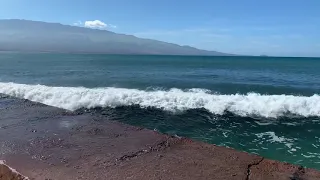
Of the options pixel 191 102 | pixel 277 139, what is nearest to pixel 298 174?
pixel 277 139

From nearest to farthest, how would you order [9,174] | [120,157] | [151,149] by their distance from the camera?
[9,174] → [120,157] → [151,149]

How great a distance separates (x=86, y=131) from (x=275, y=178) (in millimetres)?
3169

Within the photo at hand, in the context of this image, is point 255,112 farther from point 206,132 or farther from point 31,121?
point 31,121

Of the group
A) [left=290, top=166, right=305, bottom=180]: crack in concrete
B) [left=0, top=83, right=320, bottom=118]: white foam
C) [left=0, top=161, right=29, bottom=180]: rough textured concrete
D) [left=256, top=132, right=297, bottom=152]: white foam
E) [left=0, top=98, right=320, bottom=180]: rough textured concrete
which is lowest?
[left=256, top=132, right=297, bottom=152]: white foam

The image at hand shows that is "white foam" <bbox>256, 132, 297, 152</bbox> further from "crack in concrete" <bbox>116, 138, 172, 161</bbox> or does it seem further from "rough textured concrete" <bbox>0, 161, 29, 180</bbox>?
"rough textured concrete" <bbox>0, 161, 29, 180</bbox>

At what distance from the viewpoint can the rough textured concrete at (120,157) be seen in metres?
3.37

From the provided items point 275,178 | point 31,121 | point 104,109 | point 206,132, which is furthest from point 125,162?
point 104,109

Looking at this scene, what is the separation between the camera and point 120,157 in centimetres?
385

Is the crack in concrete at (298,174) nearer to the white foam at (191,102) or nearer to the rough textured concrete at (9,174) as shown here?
the rough textured concrete at (9,174)

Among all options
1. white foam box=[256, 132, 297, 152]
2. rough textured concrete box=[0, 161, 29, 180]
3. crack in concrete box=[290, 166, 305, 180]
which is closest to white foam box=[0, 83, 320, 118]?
white foam box=[256, 132, 297, 152]

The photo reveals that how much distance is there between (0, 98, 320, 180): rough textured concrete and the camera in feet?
11.1

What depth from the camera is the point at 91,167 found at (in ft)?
11.6

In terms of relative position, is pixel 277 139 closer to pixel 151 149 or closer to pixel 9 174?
pixel 151 149

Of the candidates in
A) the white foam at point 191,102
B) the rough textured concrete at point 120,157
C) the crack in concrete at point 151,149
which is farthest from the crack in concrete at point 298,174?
the white foam at point 191,102
